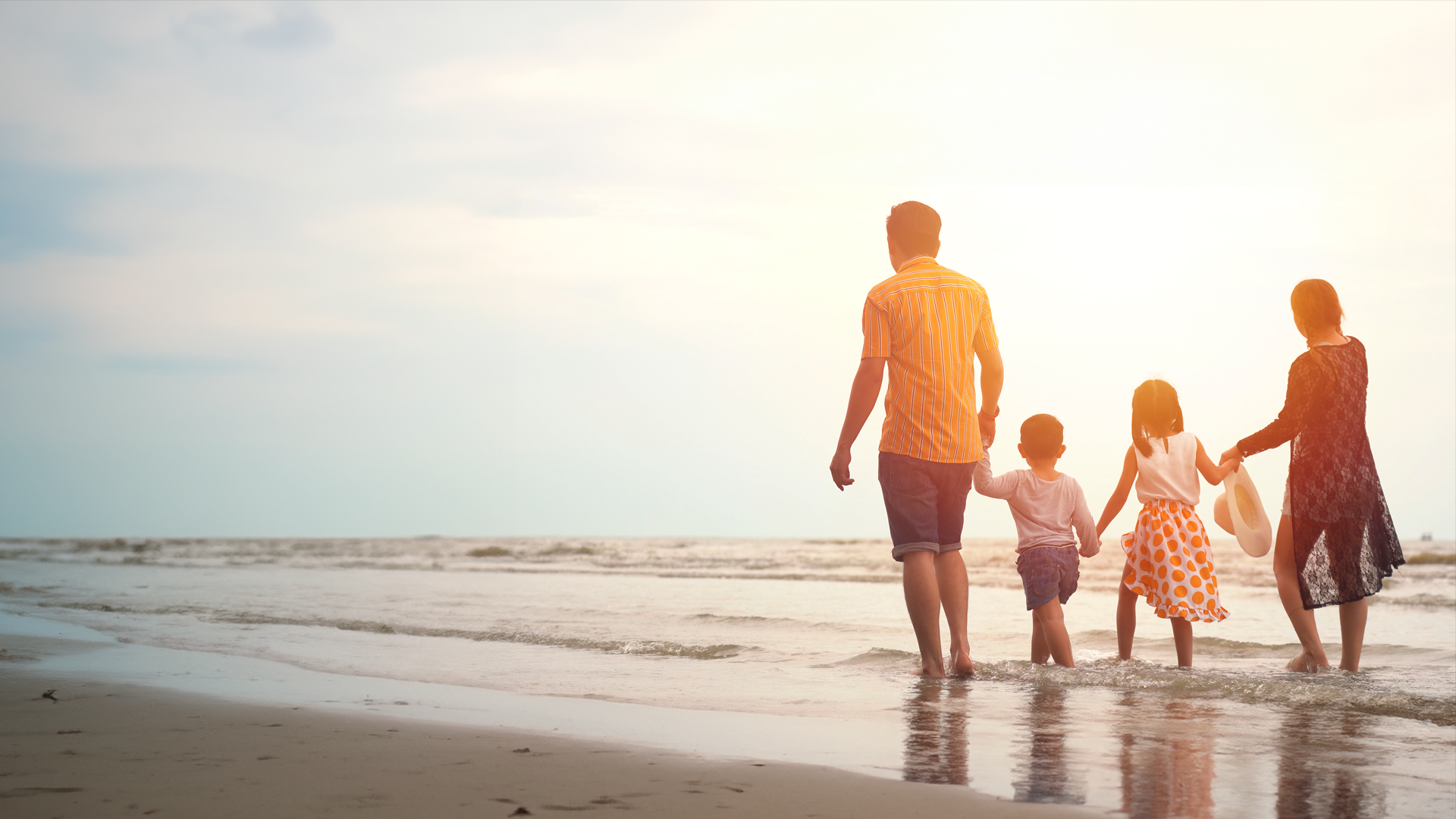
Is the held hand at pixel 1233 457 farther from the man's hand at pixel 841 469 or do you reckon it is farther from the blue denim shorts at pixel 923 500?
the man's hand at pixel 841 469

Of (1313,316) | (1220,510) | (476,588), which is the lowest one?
(476,588)

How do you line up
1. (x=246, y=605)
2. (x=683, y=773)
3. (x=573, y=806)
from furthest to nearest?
1. (x=246, y=605)
2. (x=683, y=773)
3. (x=573, y=806)

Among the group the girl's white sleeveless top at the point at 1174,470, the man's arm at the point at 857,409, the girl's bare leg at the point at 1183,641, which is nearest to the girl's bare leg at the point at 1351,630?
the girl's bare leg at the point at 1183,641

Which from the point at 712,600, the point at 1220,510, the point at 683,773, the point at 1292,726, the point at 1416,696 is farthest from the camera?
the point at 712,600

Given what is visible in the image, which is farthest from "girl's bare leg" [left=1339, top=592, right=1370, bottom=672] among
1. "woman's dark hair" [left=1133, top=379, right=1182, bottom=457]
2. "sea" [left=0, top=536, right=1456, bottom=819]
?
"woman's dark hair" [left=1133, top=379, right=1182, bottom=457]

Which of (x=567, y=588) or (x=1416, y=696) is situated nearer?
(x=1416, y=696)

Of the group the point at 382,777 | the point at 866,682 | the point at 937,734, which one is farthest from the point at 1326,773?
the point at 382,777

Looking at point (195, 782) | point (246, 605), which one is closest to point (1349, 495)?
point (195, 782)

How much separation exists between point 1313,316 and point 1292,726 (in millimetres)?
2501

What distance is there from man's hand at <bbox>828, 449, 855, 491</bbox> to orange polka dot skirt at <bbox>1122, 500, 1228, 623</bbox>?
5.53 feet

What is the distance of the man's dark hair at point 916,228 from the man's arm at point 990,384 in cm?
54

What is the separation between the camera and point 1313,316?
5059mm

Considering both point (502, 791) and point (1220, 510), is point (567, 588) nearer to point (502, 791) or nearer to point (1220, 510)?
point (1220, 510)

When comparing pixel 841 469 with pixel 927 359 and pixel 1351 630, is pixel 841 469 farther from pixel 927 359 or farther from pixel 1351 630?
pixel 1351 630
